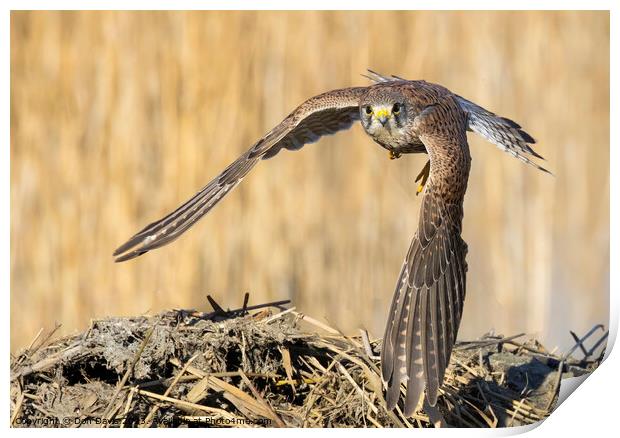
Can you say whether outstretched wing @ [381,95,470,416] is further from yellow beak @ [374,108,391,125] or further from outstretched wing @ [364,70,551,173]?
outstretched wing @ [364,70,551,173]

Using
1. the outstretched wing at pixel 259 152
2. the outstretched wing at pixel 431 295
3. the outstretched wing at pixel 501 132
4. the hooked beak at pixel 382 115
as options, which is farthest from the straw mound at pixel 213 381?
the outstretched wing at pixel 501 132

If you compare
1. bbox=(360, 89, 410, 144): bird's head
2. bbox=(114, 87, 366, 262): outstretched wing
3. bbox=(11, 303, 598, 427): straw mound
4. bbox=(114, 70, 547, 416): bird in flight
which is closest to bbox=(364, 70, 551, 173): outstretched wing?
bbox=(114, 70, 547, 416): bird in flight

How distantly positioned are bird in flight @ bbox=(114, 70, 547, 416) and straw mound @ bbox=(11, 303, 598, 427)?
0.80 feet

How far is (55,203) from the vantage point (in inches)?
247

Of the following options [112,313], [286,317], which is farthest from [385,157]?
[286,317]

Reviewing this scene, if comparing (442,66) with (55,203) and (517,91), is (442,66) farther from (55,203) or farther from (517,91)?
(55,203)

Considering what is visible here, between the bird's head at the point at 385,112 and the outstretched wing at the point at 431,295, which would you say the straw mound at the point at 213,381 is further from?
the bird's head at the point at 385,112

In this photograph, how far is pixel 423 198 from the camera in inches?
155

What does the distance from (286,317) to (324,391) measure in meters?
0.37

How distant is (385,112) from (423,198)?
2.43ft

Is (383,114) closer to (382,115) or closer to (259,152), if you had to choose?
(382,115)

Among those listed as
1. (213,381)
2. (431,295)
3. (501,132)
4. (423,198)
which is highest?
(501,132)

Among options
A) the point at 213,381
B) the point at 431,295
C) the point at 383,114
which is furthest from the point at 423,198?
the point at 213,381

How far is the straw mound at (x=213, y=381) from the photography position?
11.9ft
